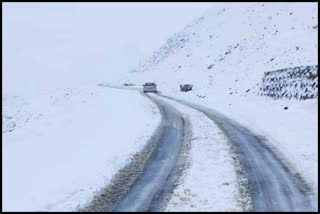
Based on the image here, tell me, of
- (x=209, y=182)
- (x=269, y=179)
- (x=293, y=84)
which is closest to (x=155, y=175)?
(x=209, y=182)

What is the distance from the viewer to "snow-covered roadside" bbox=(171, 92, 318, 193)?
13.3 metres

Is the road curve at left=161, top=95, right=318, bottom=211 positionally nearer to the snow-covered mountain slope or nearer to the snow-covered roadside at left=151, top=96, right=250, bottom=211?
the snow-covered roadside at left=151, top=96, right=250, bottom=211

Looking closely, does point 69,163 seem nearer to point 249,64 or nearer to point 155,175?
point 155,175

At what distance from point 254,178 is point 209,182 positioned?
1376 millimetres

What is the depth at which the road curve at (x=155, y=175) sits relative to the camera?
32.9 feet

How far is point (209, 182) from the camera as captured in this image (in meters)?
11.3

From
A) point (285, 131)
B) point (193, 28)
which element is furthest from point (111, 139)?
point (193, 28)

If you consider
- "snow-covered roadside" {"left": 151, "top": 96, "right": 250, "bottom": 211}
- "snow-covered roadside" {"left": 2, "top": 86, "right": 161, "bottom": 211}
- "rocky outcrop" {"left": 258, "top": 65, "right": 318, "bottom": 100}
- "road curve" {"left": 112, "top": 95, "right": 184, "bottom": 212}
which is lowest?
"snow-covered roadside" {"left": 2, "top": 86, "right": 161, "bottom": 211}

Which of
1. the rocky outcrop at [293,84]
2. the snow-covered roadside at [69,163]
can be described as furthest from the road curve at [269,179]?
the rocky outcrop at [293,84]

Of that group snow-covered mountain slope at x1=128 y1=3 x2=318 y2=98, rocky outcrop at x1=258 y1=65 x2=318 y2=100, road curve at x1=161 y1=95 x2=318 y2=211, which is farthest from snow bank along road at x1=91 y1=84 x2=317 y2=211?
snow-covered mountain slope at x1=128 y1=3 x2=318 y2=98

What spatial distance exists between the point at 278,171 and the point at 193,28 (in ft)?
258

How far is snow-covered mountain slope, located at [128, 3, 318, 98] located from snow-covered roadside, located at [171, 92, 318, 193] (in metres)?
10.5

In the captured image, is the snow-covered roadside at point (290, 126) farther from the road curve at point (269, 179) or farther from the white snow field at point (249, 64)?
the road curve at point (269, 179)

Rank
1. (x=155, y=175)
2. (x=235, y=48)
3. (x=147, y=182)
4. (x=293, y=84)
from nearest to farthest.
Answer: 1. (x=147, y=182)
2. (x=155, y=175)
3. (x=293, y=84)
4. (x=235, y=48)
